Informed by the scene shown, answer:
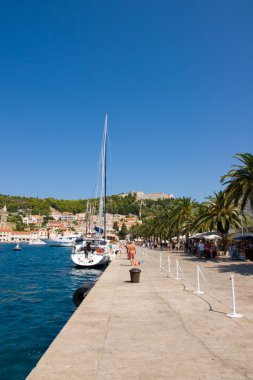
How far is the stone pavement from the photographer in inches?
203

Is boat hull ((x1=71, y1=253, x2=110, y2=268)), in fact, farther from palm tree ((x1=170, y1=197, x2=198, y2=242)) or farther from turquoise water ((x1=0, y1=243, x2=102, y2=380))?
palm tree ((x1=170, y1=197, x2=198, y2=242))

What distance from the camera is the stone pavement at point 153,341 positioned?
16.9 ft

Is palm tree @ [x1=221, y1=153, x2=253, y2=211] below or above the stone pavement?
above

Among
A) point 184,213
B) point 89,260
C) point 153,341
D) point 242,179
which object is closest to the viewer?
point 153,341

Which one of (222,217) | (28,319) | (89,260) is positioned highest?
(222,217)

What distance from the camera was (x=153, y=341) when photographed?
672 cm

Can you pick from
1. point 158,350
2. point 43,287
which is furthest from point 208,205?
point 158,350

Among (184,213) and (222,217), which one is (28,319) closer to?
(222,217)

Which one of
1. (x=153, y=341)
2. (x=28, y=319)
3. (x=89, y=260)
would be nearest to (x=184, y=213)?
(x=89, y=260)

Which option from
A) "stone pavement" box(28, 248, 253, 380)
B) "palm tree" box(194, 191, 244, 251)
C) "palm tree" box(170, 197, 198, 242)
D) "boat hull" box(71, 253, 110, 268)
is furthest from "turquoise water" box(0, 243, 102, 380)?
"palm tree" box(170, 197, 198, 242)

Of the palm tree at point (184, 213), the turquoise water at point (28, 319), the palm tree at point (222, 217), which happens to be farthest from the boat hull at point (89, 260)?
the palm tree at point (184, 213)

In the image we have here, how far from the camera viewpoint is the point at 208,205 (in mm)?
41031

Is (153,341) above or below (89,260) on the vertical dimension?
above

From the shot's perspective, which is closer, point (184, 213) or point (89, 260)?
point (89, 260)
